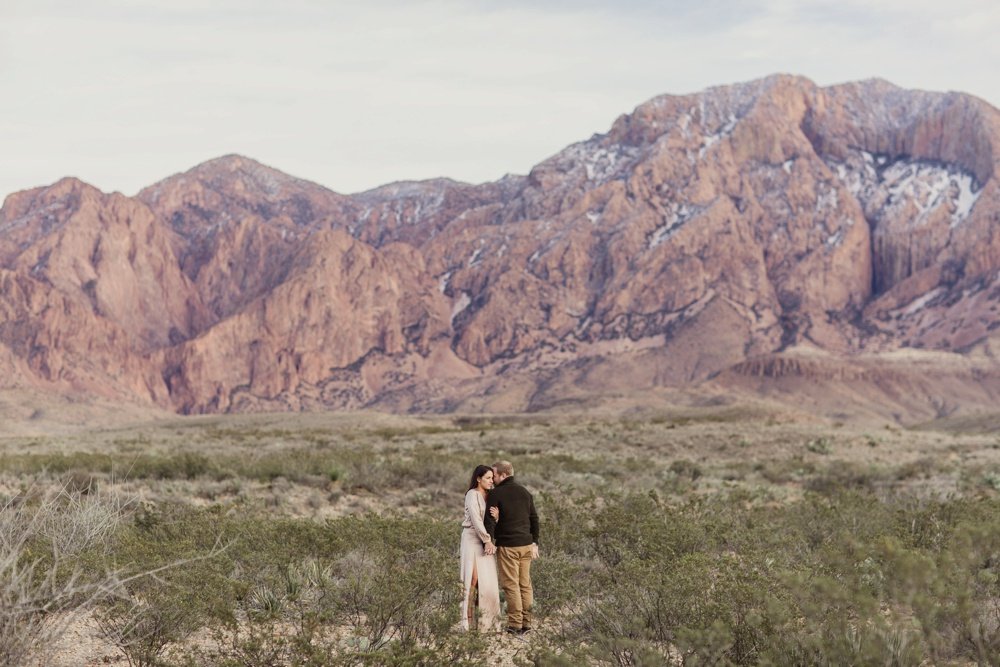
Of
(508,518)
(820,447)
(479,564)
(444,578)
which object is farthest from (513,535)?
(820,447)

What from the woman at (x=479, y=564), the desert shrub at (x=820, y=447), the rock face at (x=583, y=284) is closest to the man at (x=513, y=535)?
the woman at (x=479, y=564)

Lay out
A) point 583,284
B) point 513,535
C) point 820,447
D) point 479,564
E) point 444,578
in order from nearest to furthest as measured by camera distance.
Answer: point 444,578 < point 479,564 < point 513,535 < point 820,447 < point 583,284

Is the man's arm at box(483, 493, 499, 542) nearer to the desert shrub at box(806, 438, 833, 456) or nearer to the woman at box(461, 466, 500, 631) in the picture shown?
the woman at box(461, 466, 500, 631)

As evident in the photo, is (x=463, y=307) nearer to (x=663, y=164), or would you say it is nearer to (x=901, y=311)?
(x=663, y=164)

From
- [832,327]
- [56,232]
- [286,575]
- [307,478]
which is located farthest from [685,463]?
[56,232]

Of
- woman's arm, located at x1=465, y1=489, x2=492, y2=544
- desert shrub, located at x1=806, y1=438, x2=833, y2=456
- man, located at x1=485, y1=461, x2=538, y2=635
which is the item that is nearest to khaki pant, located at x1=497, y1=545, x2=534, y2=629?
man, located at x1=485, y1=461, x2=538, y2=635

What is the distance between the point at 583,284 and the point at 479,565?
16923cm

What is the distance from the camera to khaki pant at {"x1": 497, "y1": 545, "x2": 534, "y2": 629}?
383 inches

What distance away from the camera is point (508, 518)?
10.0 meters

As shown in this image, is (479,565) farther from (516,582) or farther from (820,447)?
(820,447)

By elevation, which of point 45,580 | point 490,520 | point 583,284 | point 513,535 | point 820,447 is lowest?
point 820,447

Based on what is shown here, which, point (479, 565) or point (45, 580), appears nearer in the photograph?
point (45, 580)

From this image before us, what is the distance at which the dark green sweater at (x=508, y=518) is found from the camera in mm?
10000

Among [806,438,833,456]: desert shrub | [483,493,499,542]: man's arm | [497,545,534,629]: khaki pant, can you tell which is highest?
[483,493,499,542]: man's arm
